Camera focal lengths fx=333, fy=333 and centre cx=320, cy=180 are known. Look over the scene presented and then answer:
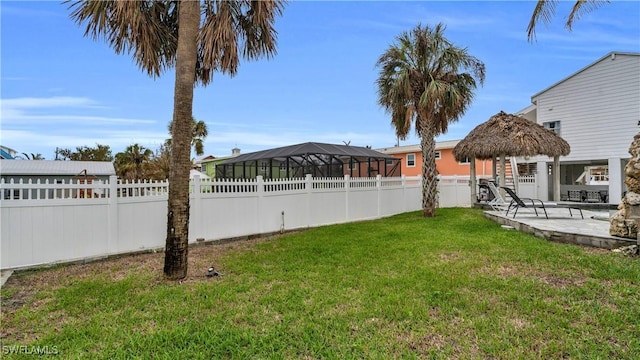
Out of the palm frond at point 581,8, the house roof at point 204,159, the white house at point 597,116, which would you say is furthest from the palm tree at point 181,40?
the house roof at point 204,159

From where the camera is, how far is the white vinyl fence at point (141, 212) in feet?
18.1

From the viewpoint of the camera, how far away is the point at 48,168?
18859mm

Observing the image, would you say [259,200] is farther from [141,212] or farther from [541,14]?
[541,14]

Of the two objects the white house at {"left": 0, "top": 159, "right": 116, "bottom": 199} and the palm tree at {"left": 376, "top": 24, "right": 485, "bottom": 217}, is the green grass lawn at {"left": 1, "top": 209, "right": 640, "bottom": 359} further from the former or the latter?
the white house at {"left": 0, "top": 159, "right": 116, "bottom": 199}

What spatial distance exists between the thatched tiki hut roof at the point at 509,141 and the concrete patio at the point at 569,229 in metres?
3.57

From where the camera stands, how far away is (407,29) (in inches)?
452

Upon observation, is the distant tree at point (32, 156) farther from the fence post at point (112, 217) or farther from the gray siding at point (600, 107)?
the gray siding at point (600, 107)

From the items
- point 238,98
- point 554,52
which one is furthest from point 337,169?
point 554,52

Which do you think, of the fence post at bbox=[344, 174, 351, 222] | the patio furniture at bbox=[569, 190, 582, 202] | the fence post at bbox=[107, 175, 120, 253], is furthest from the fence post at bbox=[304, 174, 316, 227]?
the patio furniture at bbox=[569, 190, 582, 202]

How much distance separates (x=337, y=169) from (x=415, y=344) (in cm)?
1556

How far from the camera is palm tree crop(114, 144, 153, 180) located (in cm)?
2644

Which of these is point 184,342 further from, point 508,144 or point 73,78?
point 508,144

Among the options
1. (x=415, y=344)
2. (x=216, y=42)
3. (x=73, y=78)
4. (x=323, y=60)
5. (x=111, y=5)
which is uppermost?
(x=323, y=60)

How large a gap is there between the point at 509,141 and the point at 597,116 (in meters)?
6.50
